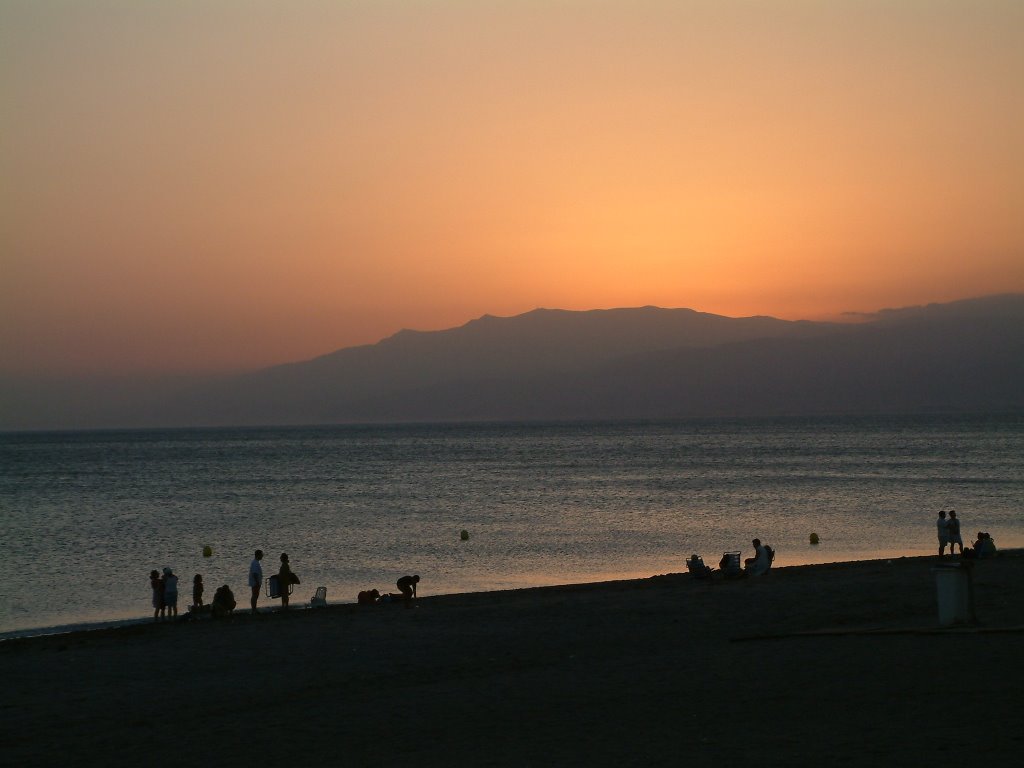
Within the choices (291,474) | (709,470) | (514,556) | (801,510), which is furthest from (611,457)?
(514,556)

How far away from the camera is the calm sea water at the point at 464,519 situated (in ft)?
105

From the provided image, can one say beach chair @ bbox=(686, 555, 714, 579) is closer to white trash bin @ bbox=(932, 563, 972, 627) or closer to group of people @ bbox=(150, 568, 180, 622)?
white trash bin @ bbox=(932, 563, 972, 627)

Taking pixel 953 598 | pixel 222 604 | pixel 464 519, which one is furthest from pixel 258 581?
pixel 464 519

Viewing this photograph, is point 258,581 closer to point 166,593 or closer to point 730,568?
point 166,593

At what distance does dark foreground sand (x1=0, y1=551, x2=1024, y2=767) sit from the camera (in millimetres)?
9383

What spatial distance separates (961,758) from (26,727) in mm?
9268

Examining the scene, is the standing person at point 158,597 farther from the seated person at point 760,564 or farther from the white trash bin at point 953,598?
the white trash bin at point 953,598

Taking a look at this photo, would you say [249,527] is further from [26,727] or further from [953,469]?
[953,469]

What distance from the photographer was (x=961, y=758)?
26.6 ft

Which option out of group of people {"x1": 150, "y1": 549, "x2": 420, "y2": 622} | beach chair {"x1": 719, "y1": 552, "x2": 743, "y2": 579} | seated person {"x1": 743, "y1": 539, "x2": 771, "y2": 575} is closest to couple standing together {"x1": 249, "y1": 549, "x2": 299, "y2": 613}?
group of people {"x1": 150, "y1": 549, "x2": 420, "y2": 622}

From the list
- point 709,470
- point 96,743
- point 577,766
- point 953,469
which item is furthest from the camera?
point 709,470

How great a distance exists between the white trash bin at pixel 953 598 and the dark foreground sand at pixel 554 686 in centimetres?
48

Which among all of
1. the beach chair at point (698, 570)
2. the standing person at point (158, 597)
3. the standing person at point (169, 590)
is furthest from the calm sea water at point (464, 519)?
the beach chair at point (698, 570)

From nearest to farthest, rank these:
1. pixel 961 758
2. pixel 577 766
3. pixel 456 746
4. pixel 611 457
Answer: pixel 961 758 < pixel 577 766 < pixel 456 746 < pixel 611 457
